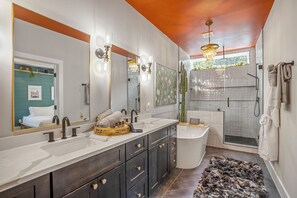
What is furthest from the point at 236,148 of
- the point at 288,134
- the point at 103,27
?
the point at 103,27

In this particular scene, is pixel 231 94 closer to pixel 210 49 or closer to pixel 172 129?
pixel 210 49

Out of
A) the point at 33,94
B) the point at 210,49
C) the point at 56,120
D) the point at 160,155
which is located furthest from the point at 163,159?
the point at 210,49

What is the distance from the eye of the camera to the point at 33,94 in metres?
1.34

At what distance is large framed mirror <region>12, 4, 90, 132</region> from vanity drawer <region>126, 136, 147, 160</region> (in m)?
0.63

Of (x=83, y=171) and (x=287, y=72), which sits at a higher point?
(x=287, y=72)

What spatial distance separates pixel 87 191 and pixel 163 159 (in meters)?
1.38

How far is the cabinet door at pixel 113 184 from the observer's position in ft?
4.04

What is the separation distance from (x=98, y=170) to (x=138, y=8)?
100 inches

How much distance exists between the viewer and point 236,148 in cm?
387

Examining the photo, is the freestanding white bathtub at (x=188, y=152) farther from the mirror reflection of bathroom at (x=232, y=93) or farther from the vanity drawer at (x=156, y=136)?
the mirror reflection of bathroom at (x=232, y=93)

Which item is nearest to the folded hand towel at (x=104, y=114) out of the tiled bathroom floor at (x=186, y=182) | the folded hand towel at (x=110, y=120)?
the folded hand towel at (x=110, y=120)

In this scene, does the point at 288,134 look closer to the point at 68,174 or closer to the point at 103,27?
the point at 68,174

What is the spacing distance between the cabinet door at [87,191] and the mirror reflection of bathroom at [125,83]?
3.67 feet

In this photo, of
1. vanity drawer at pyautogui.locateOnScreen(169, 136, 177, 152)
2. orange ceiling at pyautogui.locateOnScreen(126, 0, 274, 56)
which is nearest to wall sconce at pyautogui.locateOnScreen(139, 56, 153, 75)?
orange ceiling at pyautogui.locateOnScreen(126, 0, 274, 56)
